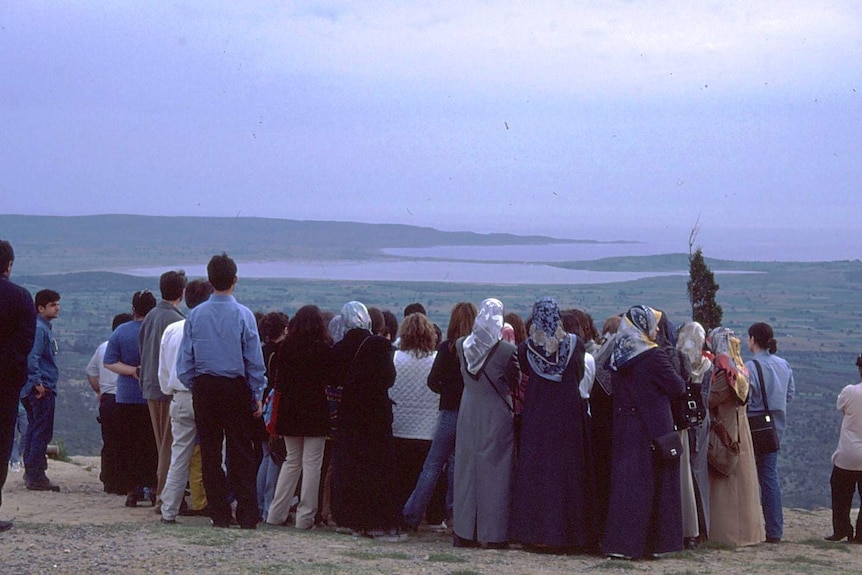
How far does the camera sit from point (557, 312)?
8.62 meters

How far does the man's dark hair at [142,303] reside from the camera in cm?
1060

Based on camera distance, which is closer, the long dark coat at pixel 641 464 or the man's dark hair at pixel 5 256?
the man's dark hair at pixel 5 256

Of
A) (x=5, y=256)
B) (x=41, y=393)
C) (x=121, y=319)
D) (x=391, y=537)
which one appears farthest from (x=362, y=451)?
(x=41, y=393)

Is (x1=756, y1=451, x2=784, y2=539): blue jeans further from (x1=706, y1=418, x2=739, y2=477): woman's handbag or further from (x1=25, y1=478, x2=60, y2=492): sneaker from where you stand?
(x1=25, y1=478, x2=60, y2=492): sneaker

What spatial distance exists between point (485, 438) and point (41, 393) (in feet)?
16.2

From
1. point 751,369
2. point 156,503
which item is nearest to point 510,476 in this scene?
point 751,369

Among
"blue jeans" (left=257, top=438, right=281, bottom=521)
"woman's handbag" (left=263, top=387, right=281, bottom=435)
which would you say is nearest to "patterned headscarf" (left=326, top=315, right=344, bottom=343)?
"woman's handbag" (left=263, top=387, right=281, bottom=435)

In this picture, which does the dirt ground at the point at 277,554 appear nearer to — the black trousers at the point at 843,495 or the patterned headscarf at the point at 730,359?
the black trousers at the point at 843,495

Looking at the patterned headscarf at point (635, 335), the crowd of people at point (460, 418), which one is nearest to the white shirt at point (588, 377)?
the crowd of people at point (460, 418)

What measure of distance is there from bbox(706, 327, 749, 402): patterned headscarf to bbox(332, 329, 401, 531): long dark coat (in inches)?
102

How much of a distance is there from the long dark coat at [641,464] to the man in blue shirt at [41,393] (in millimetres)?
5797

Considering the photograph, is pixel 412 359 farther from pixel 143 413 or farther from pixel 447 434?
pixel 143 413

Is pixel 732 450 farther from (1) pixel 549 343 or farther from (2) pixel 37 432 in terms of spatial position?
Answer: (2) pixel 37 432

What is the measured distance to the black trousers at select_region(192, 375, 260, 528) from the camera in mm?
8930
